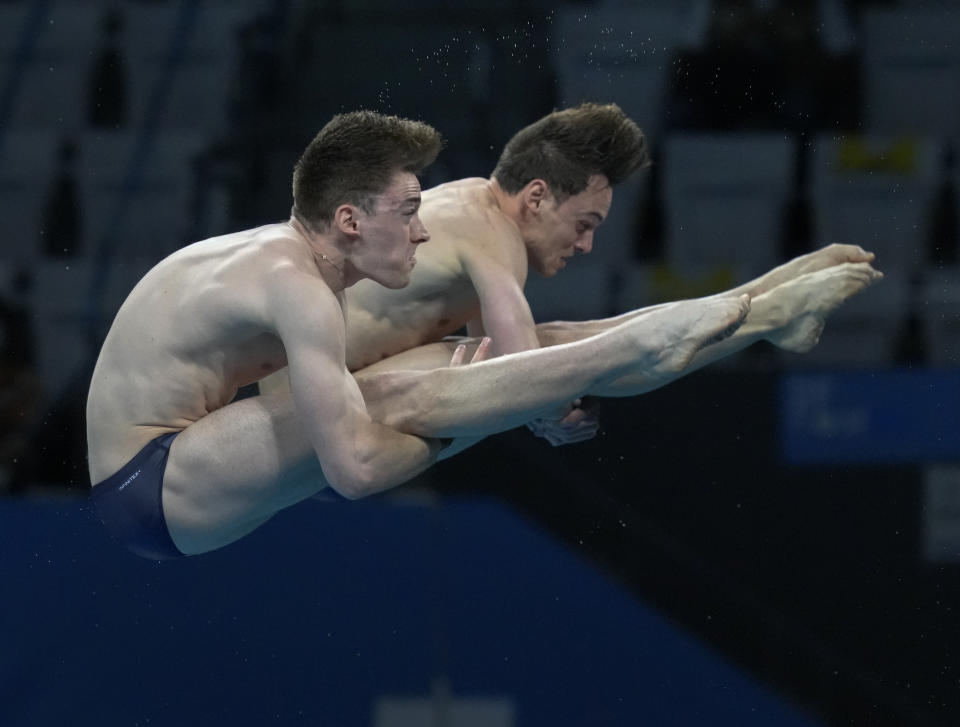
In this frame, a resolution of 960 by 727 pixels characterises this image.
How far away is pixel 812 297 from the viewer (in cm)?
297

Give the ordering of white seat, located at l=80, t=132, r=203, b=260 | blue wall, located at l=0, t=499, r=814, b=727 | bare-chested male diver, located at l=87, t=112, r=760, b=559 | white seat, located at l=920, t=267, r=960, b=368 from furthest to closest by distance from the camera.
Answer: white seat, located at l=80, t=132, r=203, b=260
white seat, located at l=920, t=267, r=960, b=368
blue wall, located at l=0, t=499, r=814, b=727
bare-chested male diver, located at l=87, t=112, r=760, b=559

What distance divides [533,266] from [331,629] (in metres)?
1.44

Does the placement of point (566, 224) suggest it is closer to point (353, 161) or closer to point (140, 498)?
point (353, 161)

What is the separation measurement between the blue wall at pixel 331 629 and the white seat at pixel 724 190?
1.64m

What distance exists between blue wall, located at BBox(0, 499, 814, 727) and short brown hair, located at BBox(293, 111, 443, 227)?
5.92 feet

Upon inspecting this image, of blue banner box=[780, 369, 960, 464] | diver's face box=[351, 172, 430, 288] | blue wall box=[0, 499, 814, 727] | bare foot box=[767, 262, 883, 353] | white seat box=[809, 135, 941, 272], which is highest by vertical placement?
diver's face box=[351, 172, 430, 288]

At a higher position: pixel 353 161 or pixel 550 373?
pixel 353 161

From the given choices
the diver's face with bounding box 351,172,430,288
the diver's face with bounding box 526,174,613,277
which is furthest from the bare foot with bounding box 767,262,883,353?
the diver's face with bounding box 351,172,430,288

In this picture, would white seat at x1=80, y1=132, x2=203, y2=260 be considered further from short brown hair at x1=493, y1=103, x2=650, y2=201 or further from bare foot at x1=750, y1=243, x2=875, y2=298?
bare foot at x1=750, y1=243, x2=875, y2=298

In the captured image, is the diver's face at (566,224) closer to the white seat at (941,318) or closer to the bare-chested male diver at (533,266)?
the bare-chested male diver at (533,266)

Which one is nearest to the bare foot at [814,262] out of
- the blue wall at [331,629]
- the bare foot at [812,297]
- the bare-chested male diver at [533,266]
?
the bare-chested male diver at [533,266]

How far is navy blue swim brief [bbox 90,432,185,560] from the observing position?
2.70 meters

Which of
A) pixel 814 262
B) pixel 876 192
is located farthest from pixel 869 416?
pixel 814 262

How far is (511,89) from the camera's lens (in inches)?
217
